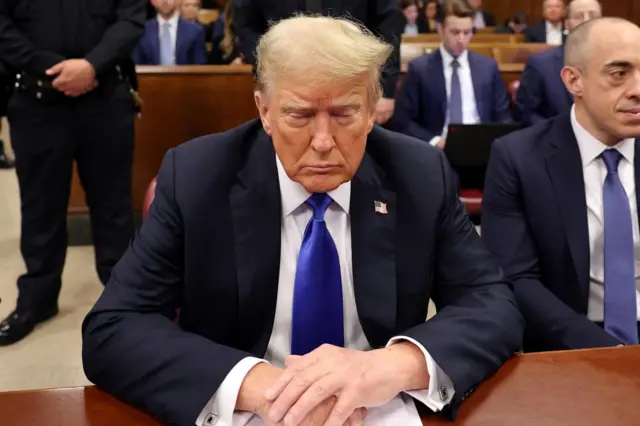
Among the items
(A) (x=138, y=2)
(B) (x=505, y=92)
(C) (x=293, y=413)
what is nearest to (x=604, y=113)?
(C) (x=293, y=413)

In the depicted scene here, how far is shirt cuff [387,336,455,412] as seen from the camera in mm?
1120

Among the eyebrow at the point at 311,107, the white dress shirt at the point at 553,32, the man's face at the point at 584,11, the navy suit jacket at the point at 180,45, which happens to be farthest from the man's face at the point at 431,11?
the eyebrow at the point at 311,107

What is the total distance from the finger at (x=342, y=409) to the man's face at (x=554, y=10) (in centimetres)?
798

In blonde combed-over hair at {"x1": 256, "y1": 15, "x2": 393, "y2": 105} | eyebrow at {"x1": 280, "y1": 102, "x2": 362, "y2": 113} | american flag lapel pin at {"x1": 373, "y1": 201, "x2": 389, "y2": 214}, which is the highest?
blonde combed-over hair at {"x1": 256, "y1": 15, "x2": 393, "y2": 105}

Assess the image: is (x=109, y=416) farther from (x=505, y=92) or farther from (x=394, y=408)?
(x=505, y=92)

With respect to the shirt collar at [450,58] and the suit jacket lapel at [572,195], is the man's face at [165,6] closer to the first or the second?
the shirt collar at [450,58]

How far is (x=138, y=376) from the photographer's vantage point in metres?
1.16

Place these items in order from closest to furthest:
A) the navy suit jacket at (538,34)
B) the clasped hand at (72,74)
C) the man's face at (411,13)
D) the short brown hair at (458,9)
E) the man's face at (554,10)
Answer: the clasped hand at (72,74)
the short brown hair at (458,9)
the man's face at (554,10)
the navy suit jacket at (538,34)
the man's face at (411,13)

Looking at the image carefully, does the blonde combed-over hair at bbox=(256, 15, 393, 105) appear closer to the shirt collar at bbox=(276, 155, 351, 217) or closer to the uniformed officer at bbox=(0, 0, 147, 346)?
the shirt collar at bbox=(276, 155, 351, 217)

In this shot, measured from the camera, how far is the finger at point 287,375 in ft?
3.54

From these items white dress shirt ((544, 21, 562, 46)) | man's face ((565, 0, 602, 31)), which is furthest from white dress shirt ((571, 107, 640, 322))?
white dress shirt ((544, 21, 562, 46))

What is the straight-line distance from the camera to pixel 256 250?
137 centimetres

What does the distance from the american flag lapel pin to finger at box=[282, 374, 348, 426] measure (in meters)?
0.41

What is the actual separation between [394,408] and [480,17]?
12.2 m
